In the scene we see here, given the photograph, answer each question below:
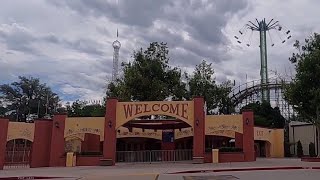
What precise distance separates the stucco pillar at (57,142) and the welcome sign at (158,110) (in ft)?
17.3

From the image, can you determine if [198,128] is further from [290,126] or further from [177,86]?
[290,126]

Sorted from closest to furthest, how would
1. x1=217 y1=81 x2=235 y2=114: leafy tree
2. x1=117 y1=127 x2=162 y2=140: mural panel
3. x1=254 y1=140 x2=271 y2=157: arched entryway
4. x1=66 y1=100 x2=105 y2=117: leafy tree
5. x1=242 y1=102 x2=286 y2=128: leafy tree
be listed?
x1=117 y1=127 x2=162 y2=140: mural panel
x1=254 y1=140 x2=271 y2=157: arched entryway
x1=217 y1=81 x2=235 y2=114: leafy tree
x1=242 y1=102 x2=286 y2=128: leafy tree
x1=66 y1=100 x2=105 y2=117: leafy tree

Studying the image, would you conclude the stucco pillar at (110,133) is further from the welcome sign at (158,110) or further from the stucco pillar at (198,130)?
the stucco pillar at (198,130)

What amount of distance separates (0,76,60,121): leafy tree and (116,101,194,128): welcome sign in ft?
203

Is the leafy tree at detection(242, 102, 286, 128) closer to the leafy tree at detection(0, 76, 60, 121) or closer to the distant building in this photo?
the distant building

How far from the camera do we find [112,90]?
54.9 meters

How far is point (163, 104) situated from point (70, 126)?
8735mm

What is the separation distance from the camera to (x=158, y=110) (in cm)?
3225

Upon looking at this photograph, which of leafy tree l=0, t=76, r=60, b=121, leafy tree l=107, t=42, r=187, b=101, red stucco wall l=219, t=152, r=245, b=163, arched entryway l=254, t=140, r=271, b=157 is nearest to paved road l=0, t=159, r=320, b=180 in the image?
red stucco wall l=219, t=152, r=245, b=163

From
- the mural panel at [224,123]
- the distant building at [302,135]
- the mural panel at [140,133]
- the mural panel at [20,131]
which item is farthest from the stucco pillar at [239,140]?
the distant building at [302,135]

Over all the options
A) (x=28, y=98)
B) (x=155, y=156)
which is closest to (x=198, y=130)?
(x=155, y=156)

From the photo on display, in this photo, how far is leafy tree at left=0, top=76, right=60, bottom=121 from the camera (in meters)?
92.5

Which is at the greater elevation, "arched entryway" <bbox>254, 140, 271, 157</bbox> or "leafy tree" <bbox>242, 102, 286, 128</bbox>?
"leafy tree" <bbox>242, 102, 286, 128</bbox>

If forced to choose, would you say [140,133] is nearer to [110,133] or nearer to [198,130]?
[110,133]
